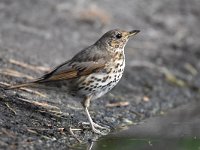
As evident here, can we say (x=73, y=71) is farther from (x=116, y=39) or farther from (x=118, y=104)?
(x=118, y=104)

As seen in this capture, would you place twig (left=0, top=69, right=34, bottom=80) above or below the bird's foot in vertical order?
above

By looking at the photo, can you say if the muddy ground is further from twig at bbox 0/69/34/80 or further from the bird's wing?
the bird's wing

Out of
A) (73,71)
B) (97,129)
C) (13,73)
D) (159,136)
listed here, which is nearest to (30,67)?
(13,73)

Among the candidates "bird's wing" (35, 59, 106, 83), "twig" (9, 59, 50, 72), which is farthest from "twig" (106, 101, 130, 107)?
"bird's wing" (35, 59, 106, 83)

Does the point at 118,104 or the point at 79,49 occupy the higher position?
the point at 79,49

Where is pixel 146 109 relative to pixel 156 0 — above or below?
below

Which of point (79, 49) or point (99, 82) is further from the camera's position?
point (79, 49)

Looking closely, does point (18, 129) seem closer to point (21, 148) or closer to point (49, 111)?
point (21, 148)

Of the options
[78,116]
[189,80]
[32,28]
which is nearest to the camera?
[78,116]

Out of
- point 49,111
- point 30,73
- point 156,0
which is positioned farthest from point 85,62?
point 156,0
